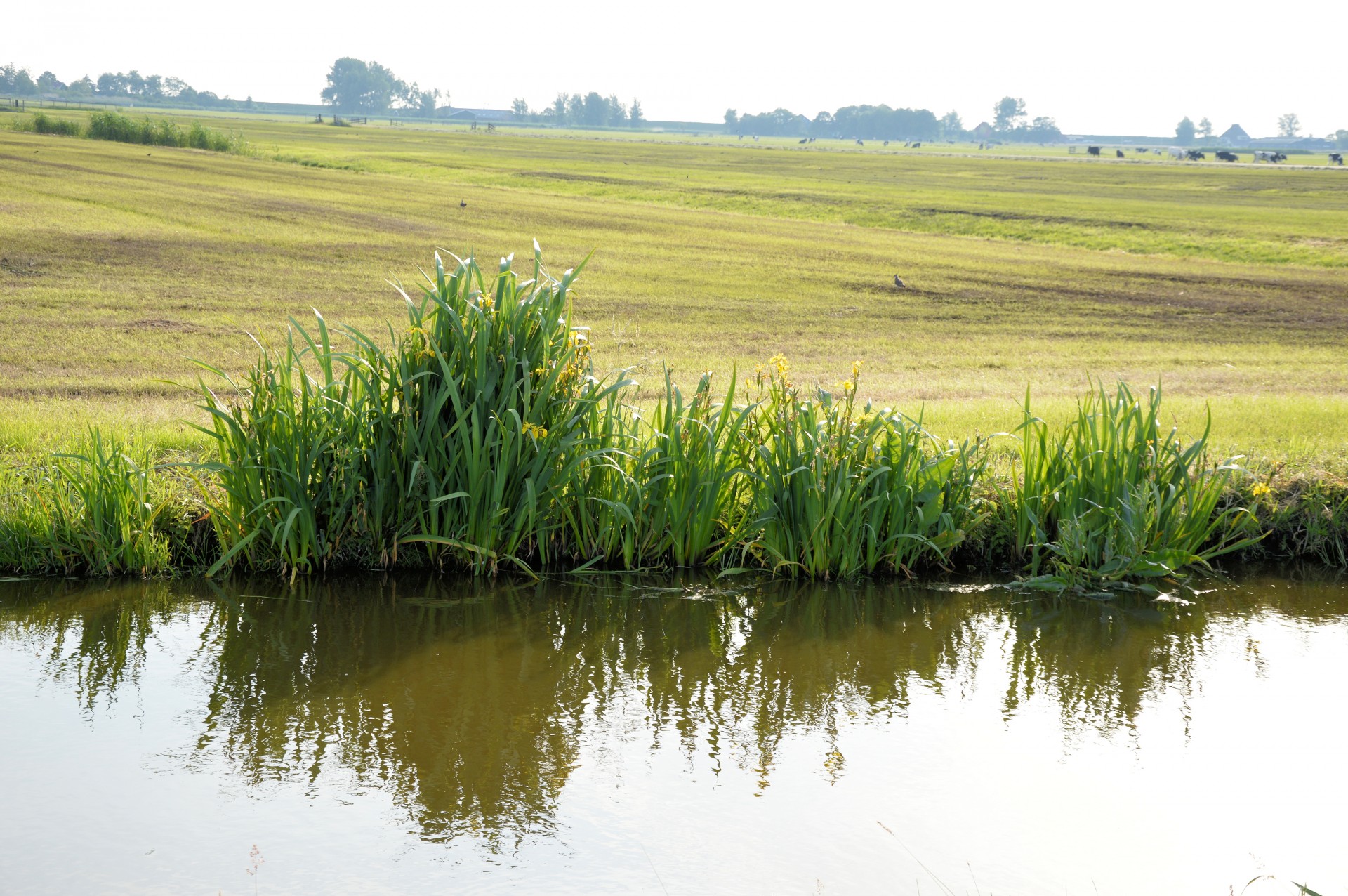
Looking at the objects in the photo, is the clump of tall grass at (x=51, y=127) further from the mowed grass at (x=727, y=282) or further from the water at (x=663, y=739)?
the water at (x=663, y=739)

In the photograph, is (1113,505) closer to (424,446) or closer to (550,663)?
(550,663)

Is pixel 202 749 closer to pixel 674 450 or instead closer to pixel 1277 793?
pixel 674 450

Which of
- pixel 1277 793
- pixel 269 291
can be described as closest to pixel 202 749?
pixel 1277 793

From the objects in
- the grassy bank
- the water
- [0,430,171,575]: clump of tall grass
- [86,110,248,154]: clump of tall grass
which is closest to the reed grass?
[86,110,248,154]: clump of tall grass

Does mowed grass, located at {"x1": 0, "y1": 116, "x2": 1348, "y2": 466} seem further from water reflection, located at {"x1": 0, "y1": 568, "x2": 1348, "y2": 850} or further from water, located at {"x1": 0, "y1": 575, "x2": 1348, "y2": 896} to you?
water, located at {"x1": 0, "y1": 575, "x2": 1348, "y2": 896}

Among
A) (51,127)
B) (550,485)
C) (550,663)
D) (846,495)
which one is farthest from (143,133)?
(550,663)

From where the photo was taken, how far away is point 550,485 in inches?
240

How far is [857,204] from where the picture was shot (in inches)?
1626

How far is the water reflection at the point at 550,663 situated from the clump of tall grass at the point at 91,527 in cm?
17

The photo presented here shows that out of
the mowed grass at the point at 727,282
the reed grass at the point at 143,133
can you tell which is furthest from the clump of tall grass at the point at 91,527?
the reed grass at the point at 143,133

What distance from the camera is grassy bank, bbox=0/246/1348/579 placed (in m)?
5.89

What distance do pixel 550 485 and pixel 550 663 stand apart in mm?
1344

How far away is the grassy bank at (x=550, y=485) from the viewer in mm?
5891

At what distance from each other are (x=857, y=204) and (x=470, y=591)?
3773 cm
